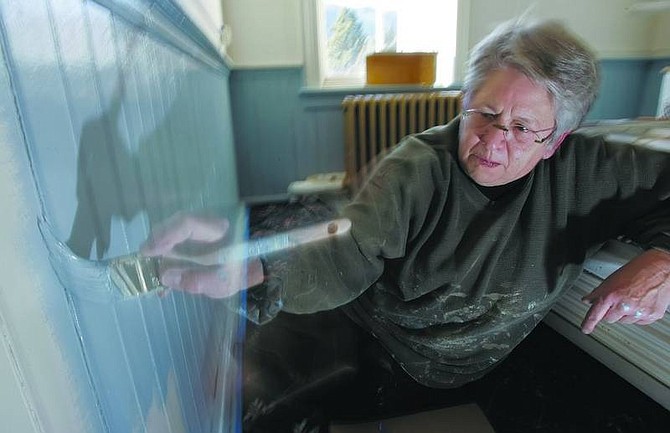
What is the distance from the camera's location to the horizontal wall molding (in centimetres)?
50

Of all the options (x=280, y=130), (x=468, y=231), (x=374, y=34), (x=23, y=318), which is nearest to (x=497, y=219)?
(x=468, y=231)

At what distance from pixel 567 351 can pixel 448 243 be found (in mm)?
887

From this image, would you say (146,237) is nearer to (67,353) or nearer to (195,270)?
(195,270)

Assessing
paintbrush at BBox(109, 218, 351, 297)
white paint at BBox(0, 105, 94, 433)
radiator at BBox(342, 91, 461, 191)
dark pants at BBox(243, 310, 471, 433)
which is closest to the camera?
white paint at BBox(0, 105, 94, 433)

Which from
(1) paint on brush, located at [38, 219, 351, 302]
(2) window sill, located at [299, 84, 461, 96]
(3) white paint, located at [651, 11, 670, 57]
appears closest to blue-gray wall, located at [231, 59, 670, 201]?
(2) window sill, located at [299, 84, 461, 96]

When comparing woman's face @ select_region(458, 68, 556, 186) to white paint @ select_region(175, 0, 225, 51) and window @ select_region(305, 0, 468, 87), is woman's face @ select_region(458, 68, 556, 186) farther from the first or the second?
window @ select_region(305, 0, 468, 87)

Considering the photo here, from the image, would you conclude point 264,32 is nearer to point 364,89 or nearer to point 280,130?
point 280,130

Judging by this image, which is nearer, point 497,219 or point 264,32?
point 497,219

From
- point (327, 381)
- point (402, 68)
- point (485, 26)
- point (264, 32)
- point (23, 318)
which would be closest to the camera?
point (23, 318)

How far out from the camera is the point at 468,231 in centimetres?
90

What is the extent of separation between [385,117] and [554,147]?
1872 mm

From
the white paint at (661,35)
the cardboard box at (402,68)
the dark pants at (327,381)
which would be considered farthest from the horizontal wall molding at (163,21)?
the white paint at (661,35)

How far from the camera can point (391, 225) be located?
32.3 inches

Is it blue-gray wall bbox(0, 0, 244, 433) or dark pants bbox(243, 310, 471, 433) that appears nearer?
blue-gray wall bbox(0, 0, 244, 433)
